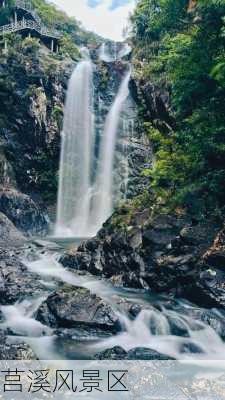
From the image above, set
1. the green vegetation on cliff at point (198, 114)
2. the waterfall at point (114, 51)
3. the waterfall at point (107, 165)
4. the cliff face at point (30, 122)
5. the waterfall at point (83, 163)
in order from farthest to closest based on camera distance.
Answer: the waterfall at point (114, 51)
the cliff face at point (30, 122)
the waterfall at point (83, 163)
the waterfall at point (107, 165)
the green vegetation on cliff at point (198, 114)

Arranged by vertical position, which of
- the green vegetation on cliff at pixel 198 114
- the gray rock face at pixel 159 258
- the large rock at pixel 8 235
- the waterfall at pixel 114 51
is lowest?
the large rock at pixel 8 235

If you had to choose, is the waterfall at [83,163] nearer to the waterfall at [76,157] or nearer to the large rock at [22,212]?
the waterfall at [76,157]

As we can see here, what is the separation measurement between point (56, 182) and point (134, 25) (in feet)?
48.3

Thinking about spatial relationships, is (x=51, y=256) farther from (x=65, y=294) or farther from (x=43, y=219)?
(x=43, y=219)

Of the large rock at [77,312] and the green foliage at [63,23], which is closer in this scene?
the large rock at [77,312]

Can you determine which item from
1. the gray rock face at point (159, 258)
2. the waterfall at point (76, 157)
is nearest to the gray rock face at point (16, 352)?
the gray rock face at point (159, 258)

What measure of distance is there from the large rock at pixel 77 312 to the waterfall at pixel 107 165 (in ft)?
51.8

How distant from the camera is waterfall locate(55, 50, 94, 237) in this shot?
27.2m

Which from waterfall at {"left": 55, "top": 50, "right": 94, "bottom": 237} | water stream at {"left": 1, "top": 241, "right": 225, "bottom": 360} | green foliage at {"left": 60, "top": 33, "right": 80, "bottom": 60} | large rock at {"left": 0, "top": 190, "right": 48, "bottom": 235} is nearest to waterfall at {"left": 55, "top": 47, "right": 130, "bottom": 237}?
waterfall at {"left": 55, "top": 50, "right": 94, "bottom": 237}

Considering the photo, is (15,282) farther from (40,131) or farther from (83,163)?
(40,131)

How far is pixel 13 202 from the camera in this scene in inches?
986

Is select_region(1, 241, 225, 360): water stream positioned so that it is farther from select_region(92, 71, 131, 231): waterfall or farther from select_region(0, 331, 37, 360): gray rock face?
select_region(92, 71, 131, 231): waterfall

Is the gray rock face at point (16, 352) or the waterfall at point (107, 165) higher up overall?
the waterfall at point (107, 165)

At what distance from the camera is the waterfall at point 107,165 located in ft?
87.3
